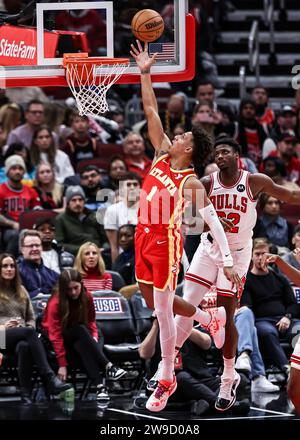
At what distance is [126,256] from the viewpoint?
44.5 feet

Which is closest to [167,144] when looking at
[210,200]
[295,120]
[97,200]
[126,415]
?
[210,200]

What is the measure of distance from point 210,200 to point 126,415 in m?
2.50

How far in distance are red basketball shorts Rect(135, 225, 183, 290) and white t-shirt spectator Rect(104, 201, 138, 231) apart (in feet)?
13.6

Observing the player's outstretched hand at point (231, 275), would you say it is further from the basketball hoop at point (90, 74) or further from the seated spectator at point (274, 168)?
the seated spectator at point (274, 168)

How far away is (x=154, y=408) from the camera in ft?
32.4

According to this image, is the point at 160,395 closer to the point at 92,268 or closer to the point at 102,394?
the point at 102,394

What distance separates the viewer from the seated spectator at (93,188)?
14.4 metres

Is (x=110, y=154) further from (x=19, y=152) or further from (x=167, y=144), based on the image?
(x=167, y=144)

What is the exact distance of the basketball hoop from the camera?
32.3 ft

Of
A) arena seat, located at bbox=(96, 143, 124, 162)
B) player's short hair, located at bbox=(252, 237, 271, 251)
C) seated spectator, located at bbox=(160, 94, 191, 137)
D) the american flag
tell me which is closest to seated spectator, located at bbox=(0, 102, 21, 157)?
arena seat, located at bbox=(96, 143, 124, 162)

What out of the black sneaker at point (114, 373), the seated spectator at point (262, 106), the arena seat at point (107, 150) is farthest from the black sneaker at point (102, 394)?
the seated spectator at point (262, 106)

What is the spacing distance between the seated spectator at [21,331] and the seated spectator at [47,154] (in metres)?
3.08

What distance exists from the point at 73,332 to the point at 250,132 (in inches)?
214
